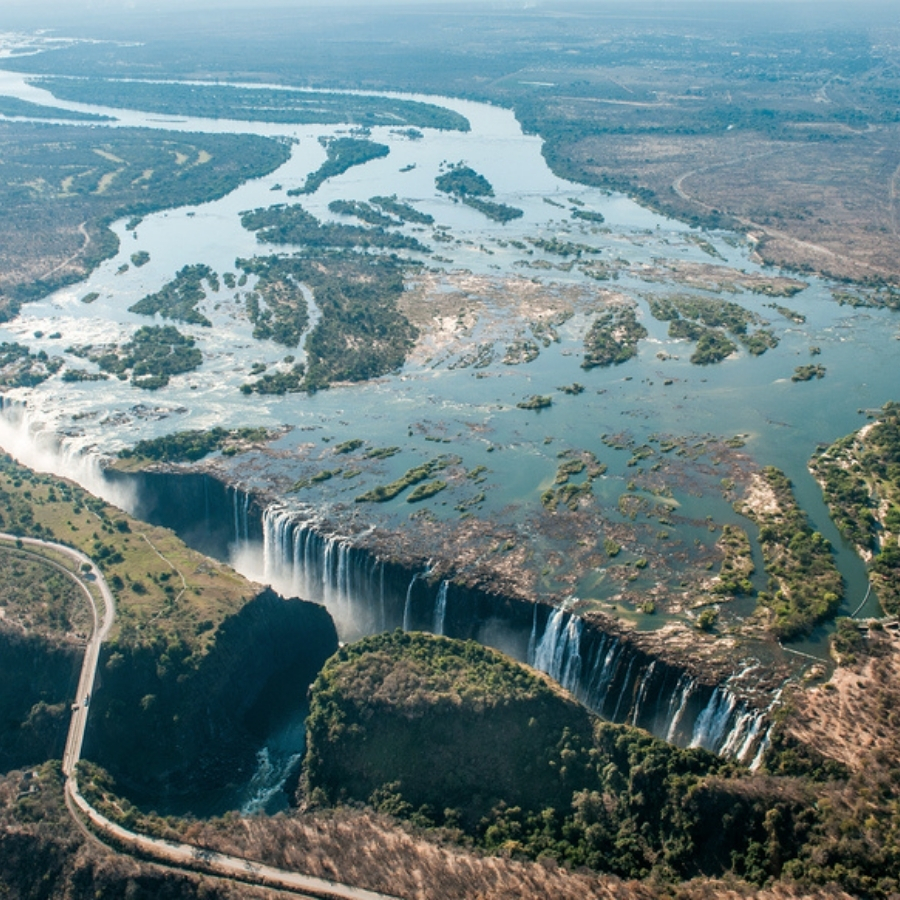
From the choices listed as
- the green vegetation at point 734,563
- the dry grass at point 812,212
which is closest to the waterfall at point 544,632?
the green vegetation at point 734,563

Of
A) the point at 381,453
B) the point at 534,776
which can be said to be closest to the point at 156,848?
the point at 534,776

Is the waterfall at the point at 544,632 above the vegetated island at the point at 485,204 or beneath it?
beneath

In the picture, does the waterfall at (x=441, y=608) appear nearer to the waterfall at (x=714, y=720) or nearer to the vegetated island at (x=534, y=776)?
the vegetated island at (x=534, y=776)

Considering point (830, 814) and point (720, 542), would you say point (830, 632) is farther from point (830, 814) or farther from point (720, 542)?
point (830, 814)

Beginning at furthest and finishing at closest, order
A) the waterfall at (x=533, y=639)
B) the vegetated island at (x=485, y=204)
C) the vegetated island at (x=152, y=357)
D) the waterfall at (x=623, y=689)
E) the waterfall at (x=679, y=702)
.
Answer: the vegetated island at (x=485, y=204), the vegetated island at (x=152, y=357), the waterfall at (x=533, y=639), the waterfall at (x=623, y=689), the waterfall at (x=679, y=702)

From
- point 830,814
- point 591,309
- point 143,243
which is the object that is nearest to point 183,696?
point 830,814

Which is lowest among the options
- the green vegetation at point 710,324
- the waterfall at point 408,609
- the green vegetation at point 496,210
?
the waterfall at point 408,609
